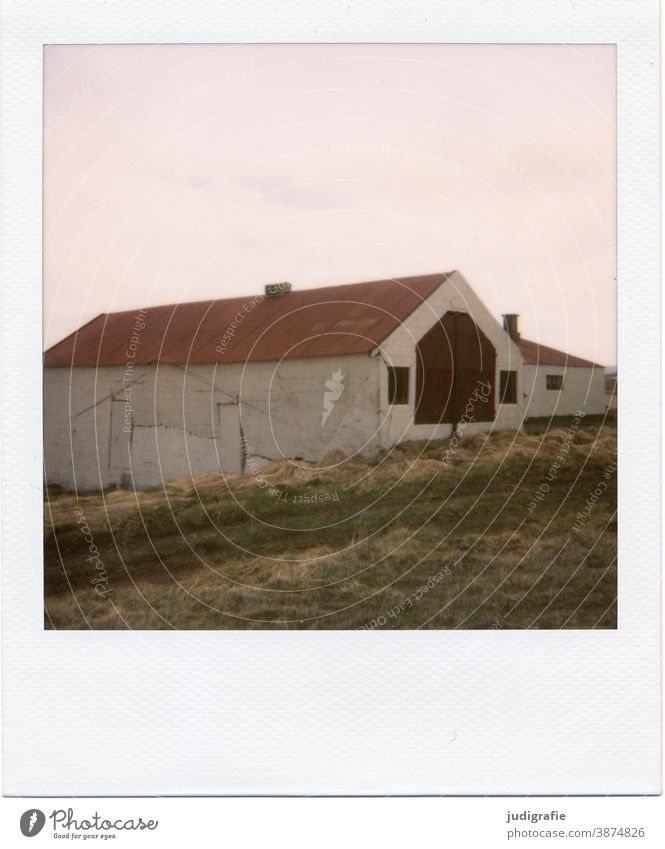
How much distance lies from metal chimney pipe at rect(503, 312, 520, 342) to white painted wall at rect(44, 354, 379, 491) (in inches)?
43.4

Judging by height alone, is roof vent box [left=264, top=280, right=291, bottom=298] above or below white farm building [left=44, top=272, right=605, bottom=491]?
above

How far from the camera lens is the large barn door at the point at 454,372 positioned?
16.9 feet

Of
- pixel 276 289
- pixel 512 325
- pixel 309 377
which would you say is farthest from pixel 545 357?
pixel 276 289

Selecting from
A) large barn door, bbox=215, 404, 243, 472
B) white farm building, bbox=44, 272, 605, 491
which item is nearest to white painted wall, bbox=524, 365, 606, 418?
white farm building, bbox=44, 272, 605, 491

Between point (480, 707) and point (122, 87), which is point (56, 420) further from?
point (480, 707)

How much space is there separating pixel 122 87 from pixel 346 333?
239cm

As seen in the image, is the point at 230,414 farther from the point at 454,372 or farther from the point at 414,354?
the point at 454,372

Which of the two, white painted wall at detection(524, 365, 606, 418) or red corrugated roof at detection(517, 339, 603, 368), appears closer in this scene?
white painted wall at detection(524, 365, 606, 418)

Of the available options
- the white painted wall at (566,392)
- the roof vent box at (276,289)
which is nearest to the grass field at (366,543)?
the white painted wall at (566,392)

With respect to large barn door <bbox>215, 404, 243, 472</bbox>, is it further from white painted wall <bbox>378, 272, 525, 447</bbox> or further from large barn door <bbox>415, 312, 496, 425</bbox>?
large barn door <bbox>415, 312, 496, 425</bbox>

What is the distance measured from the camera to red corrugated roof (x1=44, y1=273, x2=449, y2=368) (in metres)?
4.92

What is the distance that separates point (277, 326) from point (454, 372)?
1.53m

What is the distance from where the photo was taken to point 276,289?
4.77m

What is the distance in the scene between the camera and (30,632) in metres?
3.62
